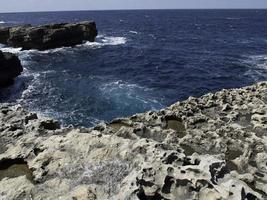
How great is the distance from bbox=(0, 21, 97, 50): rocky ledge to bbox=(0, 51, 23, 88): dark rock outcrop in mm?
32280

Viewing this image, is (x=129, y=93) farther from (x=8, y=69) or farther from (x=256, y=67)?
(x=256, y=67)

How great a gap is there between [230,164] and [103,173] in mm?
7236

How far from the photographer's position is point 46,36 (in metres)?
92.3

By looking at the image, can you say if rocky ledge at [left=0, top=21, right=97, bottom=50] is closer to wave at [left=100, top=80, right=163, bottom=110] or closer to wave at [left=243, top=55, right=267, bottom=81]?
wave at [left=100, top=80, right=163, bottom=110]

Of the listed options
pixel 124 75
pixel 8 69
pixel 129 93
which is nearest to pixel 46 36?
pixel 8 69

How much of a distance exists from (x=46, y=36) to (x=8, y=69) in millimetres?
35932

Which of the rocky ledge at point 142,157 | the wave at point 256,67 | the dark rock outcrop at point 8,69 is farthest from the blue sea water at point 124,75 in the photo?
the rocky ledge at point 142,157

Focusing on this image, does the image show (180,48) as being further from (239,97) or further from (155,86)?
(239,97)

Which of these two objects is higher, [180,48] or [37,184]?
[37,184]

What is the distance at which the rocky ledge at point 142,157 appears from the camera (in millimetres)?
14445

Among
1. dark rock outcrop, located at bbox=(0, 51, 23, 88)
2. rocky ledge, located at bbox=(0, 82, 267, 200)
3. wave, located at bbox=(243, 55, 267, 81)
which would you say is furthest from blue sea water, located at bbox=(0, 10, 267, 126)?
rocky ledge, located at bbox=(0, 82, 267, 200)

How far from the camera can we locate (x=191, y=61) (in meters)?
75.1

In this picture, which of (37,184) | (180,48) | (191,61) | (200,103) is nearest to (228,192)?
(37,184)

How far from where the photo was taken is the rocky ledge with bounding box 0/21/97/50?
9125 centimetres
